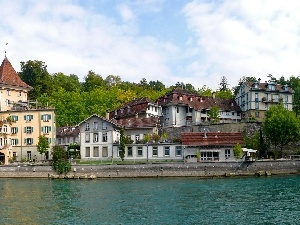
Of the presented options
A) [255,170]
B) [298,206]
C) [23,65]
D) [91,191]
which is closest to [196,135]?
[255,170]

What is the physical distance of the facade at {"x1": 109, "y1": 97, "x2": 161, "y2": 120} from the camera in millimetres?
83812

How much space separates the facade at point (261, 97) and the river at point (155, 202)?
4037 centimetres

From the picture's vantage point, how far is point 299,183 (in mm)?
48719

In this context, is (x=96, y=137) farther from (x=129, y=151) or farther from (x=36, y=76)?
(x=36, y=76)

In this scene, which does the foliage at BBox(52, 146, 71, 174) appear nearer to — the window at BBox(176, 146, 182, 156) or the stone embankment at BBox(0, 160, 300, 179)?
the stone embankment at BBox(0, 160, 300, 179)

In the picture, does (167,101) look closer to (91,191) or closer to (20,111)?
(20,111)

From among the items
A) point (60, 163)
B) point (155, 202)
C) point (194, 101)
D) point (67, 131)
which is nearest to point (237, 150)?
point (60, 163)

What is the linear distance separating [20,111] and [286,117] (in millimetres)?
43139

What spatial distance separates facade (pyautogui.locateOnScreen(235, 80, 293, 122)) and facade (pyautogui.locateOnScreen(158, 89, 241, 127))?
184 inches

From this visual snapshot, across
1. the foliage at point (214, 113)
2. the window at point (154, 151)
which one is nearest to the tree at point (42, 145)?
the window at point (154, 151)

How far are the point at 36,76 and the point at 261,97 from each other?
173ft

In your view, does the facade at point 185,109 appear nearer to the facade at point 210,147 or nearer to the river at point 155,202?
the facade at point 210,147

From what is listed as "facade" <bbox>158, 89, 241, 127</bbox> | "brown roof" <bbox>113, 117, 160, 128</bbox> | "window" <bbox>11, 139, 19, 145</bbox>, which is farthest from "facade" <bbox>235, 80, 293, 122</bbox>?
"window" <bbox>11, 139, 19, 145</bbox>

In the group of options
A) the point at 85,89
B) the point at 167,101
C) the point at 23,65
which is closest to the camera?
the point at 167,101
